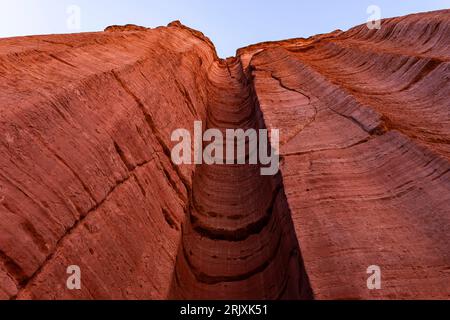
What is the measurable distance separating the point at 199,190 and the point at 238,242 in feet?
5.32

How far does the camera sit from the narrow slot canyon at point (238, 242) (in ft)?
18.3

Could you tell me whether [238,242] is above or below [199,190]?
below

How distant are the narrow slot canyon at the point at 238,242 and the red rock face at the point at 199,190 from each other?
3cm

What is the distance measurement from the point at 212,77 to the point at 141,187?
9.97 meters

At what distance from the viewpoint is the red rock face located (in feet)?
14.5

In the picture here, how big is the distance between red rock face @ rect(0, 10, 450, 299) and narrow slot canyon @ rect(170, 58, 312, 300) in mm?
26

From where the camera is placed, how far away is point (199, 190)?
793 cm

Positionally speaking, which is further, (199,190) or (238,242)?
(199,190)

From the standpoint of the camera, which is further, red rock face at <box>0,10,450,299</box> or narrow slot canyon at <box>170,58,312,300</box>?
narrow slot canyon at <box>170,58,312,300</box>

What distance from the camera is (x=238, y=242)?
6.66 metres

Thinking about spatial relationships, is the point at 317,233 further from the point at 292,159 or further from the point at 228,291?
the point at 292,159
